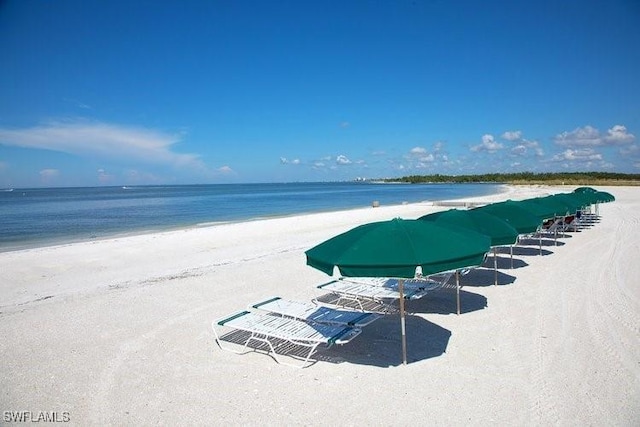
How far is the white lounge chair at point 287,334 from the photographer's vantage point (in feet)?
16.2

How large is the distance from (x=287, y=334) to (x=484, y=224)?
4.25 m

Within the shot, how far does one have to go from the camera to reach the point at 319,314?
5.77m

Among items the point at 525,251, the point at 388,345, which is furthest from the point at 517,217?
the point at 388,345

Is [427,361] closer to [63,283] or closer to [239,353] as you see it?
[239,353]

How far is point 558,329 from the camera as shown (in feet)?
A: 18.8

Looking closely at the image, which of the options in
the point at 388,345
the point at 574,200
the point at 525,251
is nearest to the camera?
the point at 388,345

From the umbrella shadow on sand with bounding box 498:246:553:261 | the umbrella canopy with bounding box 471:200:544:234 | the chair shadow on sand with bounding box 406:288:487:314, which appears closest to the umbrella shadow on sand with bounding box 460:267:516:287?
the chair shadow on sand with bounding box 406:288:487:314

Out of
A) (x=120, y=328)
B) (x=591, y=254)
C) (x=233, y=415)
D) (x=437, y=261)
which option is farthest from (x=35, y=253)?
(x=591, y=254)

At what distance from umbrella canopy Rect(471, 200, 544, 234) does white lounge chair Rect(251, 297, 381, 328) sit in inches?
170

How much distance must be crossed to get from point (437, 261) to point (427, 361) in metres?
1.47

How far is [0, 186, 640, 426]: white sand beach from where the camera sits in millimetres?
3892

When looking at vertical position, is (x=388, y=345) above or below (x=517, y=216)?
below

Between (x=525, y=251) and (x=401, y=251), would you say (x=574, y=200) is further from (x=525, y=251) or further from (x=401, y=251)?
(x=401, y=251)

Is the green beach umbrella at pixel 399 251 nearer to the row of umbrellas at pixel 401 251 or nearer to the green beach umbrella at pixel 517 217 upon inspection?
the row of umbrellas at pixel 401 251
